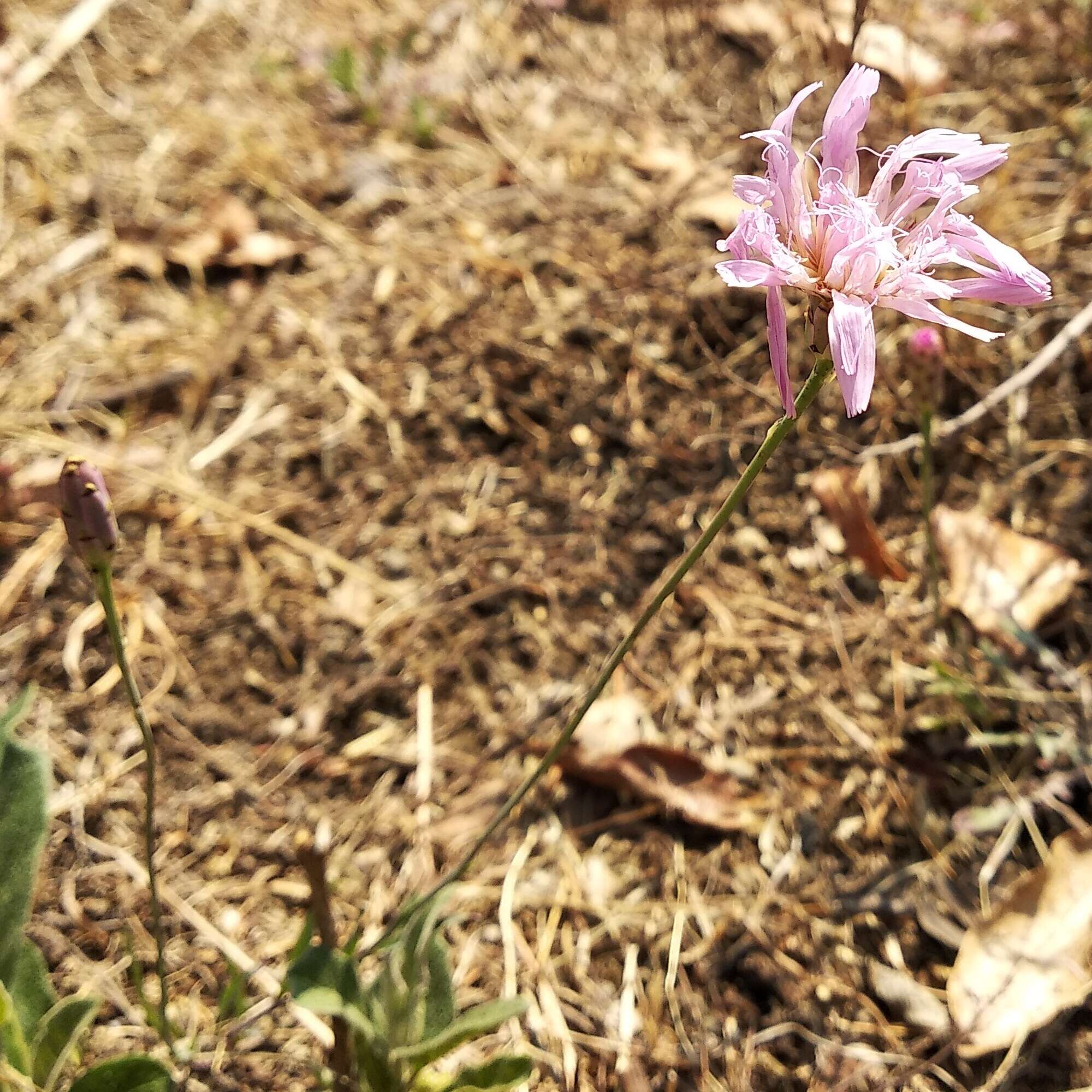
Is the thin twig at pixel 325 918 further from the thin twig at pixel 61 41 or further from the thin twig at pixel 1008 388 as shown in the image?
the thin twig at pixel 61 41

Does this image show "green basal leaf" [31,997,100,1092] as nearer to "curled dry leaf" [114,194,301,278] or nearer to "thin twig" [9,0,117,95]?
→ "curled dry leaf" [114,194,301,278]

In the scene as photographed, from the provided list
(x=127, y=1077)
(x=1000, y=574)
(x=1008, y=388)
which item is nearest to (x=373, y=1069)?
(x=127, y=1077)

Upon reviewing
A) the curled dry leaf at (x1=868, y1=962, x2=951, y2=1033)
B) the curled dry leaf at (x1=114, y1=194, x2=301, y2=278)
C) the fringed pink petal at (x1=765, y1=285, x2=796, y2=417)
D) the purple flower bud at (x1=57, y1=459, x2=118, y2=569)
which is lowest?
the curled dry leaf at (x1=868, y1=962, x2=951, y2=1033)

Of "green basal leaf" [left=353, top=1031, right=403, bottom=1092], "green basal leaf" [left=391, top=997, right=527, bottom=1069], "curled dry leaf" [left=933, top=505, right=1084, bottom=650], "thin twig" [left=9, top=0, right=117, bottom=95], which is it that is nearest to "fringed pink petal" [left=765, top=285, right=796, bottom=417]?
"green basal leaf" [left=391, top=997, right=527, bottom=1069]

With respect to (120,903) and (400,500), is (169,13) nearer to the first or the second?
(400,500)

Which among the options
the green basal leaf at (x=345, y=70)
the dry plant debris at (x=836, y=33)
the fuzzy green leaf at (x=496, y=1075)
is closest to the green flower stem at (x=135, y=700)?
the fuzzy green leaf at (x=496, y=1075)

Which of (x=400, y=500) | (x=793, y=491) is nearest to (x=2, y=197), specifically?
(x=400, y=500)

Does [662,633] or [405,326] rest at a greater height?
[405,326]
